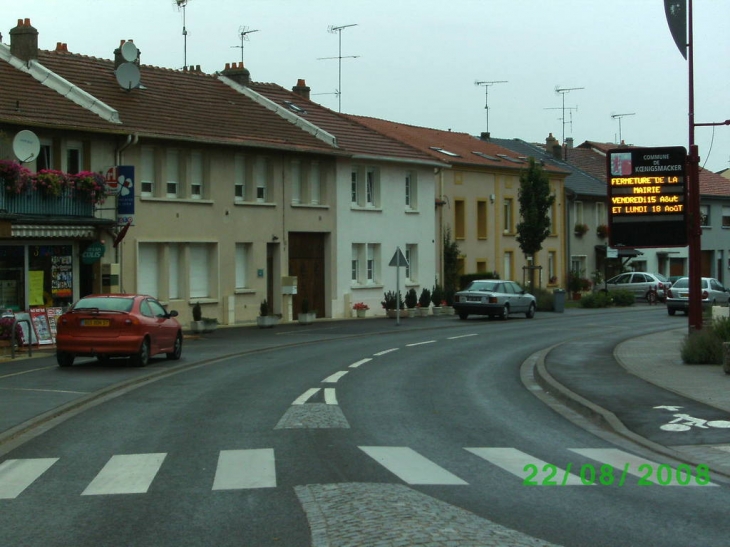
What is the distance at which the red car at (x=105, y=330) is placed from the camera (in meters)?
20.6

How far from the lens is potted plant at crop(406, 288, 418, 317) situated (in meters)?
44.4

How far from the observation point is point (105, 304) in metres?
21.0

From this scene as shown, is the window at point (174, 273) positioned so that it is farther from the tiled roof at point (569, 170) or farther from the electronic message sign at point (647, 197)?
the tiled roof at point (569, 170)

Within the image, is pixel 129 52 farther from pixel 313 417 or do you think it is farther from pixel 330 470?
pixel 330 470

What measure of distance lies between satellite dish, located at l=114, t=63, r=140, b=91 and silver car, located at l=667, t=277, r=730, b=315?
79.5ft

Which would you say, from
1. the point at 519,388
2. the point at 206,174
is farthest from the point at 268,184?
the point at 519,388

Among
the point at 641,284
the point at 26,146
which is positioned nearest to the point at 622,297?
the point at 641,284

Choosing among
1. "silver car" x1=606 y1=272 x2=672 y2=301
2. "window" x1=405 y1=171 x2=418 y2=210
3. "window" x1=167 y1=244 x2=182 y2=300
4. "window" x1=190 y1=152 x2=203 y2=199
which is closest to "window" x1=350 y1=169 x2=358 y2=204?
"window" x1=405 y1=171 x2=418 y2=210

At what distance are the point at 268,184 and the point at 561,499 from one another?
32.3 m

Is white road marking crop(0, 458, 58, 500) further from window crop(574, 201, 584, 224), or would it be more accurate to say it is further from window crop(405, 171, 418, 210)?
window crop(574, 201, 584, 224)

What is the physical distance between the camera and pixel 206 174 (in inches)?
1453

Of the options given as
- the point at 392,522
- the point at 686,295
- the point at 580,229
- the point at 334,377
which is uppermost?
the point at 580,229

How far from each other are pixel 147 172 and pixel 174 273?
3410 mm

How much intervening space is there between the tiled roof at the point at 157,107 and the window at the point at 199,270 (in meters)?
3.64
